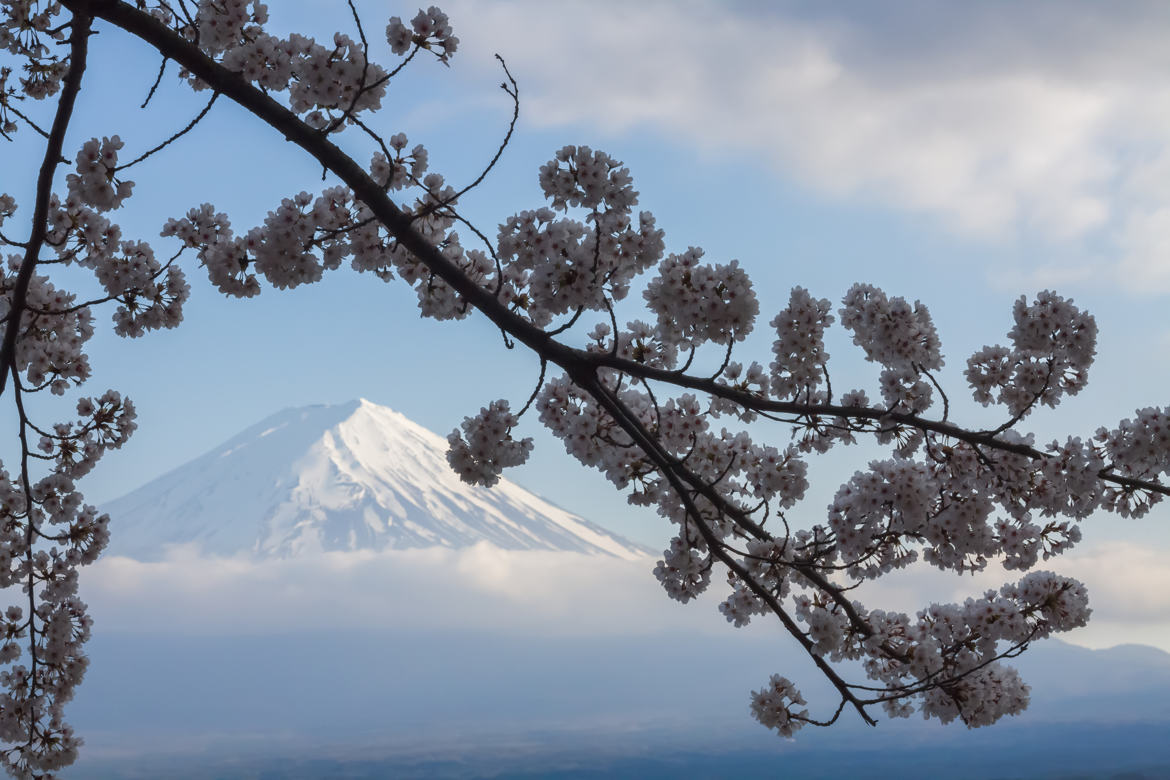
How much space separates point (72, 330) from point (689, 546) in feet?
15.8

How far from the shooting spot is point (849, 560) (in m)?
5.61

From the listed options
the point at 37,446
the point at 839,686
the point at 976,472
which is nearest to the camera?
the point at 839,686

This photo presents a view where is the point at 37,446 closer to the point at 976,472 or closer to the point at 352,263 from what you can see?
the point at 352,263

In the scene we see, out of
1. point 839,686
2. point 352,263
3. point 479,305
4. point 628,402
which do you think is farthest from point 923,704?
point 352,263

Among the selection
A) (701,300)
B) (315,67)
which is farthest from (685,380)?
(315,67)

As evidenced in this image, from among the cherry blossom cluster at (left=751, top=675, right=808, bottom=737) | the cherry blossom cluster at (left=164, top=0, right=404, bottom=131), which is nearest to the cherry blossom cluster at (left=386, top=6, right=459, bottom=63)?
the cherry blossom cluster at (left=164, top=0, right=404, bottom=131)

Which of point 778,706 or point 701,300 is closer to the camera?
point 701,300

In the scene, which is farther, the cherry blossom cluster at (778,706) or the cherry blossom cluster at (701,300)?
the cherry blossom cluster at (778,706)

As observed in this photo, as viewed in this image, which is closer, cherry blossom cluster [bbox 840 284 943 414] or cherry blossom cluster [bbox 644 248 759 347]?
cherry blossom cluster [bbox 644 248 759 347]

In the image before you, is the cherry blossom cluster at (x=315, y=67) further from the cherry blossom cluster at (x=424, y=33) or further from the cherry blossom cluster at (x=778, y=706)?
the cherry blossom cluster at (x=778, y=706)

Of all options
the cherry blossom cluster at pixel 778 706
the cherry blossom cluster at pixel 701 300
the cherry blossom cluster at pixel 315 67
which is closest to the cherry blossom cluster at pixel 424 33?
the cherry blossom cluster at pixel 315 67

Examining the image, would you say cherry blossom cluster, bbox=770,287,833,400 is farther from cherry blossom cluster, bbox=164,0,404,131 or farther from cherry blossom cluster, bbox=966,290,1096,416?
cherry blossom cluster, bbox=164,0,404,131

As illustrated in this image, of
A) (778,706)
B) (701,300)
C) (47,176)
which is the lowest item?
(778,706)

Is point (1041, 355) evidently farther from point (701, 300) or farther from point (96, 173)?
point (96, 173)
